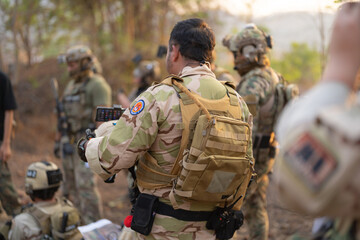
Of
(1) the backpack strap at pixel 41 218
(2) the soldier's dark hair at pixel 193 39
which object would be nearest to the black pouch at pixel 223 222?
(2) the soldier's dark hair at pixel 193 39

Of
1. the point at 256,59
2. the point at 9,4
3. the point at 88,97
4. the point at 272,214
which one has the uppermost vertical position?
the point at 9,4

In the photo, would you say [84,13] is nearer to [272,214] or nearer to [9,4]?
[9,4]

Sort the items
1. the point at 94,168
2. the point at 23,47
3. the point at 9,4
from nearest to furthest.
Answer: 1. the point at 94,168
2. the point at 9,4
3. the point at 23,47

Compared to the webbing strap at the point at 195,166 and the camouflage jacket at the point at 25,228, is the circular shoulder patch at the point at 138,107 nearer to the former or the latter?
the webbing strap at the point at 195,166

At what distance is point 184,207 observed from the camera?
83.0 inches

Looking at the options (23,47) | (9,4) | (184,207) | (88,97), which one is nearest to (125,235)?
(184,207)

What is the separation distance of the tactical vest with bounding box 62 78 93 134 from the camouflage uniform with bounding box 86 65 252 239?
9.60ft

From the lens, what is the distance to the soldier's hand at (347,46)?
3.62 feet

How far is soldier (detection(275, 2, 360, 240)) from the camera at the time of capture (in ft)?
3.23

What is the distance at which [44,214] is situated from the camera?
128 inches

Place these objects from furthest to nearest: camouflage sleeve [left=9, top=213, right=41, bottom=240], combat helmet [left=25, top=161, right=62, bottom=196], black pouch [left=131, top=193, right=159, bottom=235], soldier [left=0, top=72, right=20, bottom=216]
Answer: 1. soldier [left=0, top=72, right=20, bottom=216]
2. combat helmet [left=25, top=161, right=62, bottom=196]
3. camouflage sleeve [left=9, top=213, right=41, bottom=240]
4. black pouch [left=131, top=193, right=159, bottom=235]

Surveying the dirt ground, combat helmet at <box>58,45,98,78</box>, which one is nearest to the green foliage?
the dirt ground

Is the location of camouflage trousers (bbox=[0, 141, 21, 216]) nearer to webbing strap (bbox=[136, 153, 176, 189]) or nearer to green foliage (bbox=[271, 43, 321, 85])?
webbing strap (bbox=[136, 153, 176, 189])

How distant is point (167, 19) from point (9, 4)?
482 cm
